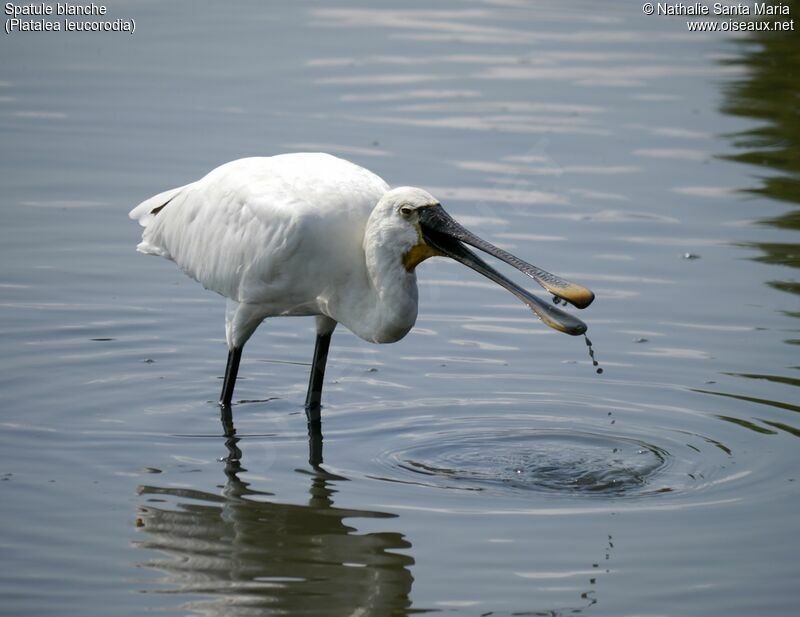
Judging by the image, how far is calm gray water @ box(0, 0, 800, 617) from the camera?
7.32 meters

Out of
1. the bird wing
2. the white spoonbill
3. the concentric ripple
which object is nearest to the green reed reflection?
the concentric ripple

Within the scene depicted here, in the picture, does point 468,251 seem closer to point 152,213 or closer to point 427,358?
point 427,358

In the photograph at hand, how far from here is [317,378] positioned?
952 cm

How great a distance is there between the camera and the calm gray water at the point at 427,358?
7320 millimetres

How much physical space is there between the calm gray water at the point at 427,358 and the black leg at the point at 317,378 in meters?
0.19

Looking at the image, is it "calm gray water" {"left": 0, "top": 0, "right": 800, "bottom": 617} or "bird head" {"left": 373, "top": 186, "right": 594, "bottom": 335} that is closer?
"calm gray water" {"left": 0, "top": 0, "right": 800, "bottom": 617}

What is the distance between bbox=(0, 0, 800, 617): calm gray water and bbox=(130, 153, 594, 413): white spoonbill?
695 mm

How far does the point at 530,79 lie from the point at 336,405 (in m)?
8.57

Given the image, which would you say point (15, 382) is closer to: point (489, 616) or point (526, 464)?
point (526, 464)

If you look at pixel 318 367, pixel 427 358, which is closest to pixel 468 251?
pixel 318 367

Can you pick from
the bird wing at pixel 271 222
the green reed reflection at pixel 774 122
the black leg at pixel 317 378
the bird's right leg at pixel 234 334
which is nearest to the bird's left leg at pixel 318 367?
the black leg at pixel 317 378

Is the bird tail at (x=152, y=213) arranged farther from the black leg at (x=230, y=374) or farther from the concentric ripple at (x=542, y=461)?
the concentric ripple at (x=542, y=461)

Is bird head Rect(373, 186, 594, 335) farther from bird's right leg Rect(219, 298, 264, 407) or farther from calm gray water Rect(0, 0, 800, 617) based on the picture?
bird's right leg Rect(219, 298, 264, 407)

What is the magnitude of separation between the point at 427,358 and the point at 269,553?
3.20 meters
